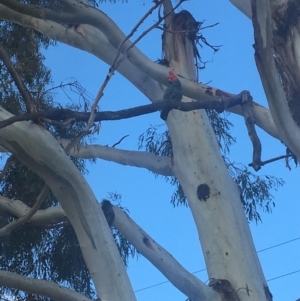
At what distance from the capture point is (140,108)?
283 centimetres

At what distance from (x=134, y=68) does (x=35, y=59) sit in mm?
1063

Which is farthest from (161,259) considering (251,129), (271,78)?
(271,78)

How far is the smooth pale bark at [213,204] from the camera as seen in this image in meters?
3.34

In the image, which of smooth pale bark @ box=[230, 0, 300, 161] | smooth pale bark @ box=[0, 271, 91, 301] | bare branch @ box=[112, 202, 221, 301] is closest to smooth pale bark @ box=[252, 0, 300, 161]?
smooth pale bark @ box=[230, 0, 300, 161]

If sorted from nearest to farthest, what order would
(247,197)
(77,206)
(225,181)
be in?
(77,206) < (225,181) < (247,197)

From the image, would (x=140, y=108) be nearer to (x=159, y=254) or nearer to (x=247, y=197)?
(x=159, y=254)

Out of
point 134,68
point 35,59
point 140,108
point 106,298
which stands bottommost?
point 106,298

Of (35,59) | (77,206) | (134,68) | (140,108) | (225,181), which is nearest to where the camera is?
(140,108)

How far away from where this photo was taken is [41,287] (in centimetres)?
297

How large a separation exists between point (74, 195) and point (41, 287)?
44 centimetres

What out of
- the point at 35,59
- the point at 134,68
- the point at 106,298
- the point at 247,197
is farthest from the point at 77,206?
the point at 247,197

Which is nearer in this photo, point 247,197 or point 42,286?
point 42,286

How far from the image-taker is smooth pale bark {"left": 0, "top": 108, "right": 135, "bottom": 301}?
2922 mm

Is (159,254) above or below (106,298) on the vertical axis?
above
